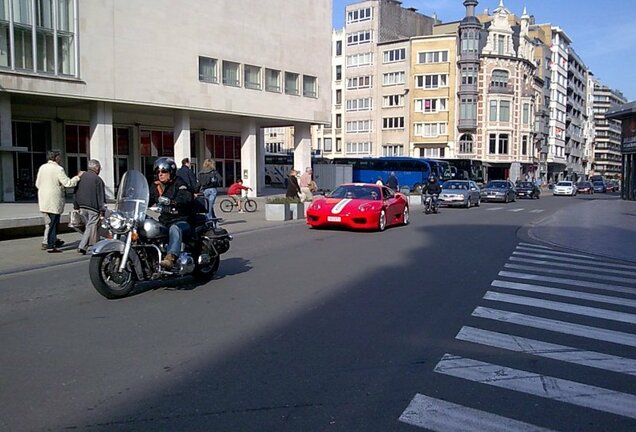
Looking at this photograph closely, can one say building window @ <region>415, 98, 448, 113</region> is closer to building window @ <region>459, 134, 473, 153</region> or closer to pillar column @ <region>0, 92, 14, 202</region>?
building window @ <region>459, 134, 473, 153</region>

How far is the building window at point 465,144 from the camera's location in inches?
2840

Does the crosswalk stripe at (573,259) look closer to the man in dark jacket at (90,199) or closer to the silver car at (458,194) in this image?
the man in dark jacket at (90,199)

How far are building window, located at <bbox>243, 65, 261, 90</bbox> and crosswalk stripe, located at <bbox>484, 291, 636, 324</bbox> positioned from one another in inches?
1151

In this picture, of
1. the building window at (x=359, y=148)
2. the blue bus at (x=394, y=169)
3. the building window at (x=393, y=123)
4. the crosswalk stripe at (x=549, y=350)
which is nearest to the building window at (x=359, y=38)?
the building window at (x=393, y=123)

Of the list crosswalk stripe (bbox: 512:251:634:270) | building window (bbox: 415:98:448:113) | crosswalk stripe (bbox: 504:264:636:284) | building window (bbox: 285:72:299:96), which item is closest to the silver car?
building window (bbox: 285:72:299:96)

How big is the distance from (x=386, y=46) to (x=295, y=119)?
4068 cm

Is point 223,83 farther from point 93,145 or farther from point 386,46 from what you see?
point 386,46

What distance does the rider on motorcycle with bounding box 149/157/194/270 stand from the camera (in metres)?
8.33

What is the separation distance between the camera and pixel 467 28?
235 feet

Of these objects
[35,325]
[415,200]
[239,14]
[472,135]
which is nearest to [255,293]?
[35,325]

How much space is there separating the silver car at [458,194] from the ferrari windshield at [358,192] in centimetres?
1357

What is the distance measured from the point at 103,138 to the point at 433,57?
51.1 meters

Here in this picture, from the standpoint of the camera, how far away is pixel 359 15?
257 ft

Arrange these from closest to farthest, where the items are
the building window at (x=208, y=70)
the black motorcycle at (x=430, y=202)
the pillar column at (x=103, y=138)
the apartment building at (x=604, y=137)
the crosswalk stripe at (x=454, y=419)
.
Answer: the crosswalk stripe at (x=454, y=419) → the black motorcycle at (x=430, y=202) → the pillar column at (x=103, y=138) → the building window at (x=208, y=70) → the apartment building at (x=604, y=137)
